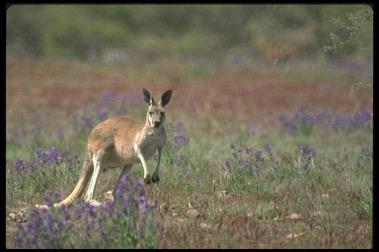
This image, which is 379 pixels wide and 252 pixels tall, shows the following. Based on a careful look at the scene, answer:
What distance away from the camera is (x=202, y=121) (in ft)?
53.0

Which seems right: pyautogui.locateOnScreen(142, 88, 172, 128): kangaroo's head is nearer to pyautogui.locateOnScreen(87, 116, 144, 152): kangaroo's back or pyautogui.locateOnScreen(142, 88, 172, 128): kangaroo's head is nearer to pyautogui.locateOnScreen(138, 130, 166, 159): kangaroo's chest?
pyautogui.locateOnScreen(138, 130, 166, 159): kangaroo's chest

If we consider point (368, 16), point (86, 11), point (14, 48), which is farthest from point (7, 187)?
point (86, 11)

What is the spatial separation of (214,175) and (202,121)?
278 inches

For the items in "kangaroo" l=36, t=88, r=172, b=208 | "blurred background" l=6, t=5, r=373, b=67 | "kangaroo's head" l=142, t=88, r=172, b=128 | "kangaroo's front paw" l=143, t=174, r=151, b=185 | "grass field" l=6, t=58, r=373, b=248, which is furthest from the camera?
"blurred background" l=6, t=5, r=373, b=67

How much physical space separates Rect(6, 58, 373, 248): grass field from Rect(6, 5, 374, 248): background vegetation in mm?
21

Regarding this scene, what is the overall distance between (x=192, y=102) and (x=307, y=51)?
5646 mm

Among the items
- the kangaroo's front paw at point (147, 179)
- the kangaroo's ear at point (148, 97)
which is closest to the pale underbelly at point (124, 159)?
the kangaroo's ear at point (148, 97)

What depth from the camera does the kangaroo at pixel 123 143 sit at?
8164mm

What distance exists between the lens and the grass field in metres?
6.33

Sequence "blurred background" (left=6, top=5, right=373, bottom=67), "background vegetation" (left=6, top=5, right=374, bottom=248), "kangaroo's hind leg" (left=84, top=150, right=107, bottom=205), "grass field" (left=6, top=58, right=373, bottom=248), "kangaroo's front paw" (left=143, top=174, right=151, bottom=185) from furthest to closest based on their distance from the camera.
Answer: "blurred background" (left=6, top=5, right=373, bottom=67)
"kangaroo's hind leg" (left=84, top=150, right=107, bottom=205)
"kangaroo's front paw" (left=143, top=174, right=151, bottom=185)
"background vegetation" (left=6, top=5, right=374, bottom=248)
"grass field" (left=6, top=58, right=373, bottom=248)

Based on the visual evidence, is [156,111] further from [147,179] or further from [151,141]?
[147,179]

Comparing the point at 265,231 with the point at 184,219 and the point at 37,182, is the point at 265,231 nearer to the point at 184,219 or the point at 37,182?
the point at 184,219

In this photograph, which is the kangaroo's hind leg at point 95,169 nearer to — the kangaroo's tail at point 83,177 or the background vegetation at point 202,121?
the kangaroo's tail at point 83,177

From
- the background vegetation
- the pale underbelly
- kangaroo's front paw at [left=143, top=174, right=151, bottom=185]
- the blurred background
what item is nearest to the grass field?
the background vegetation
